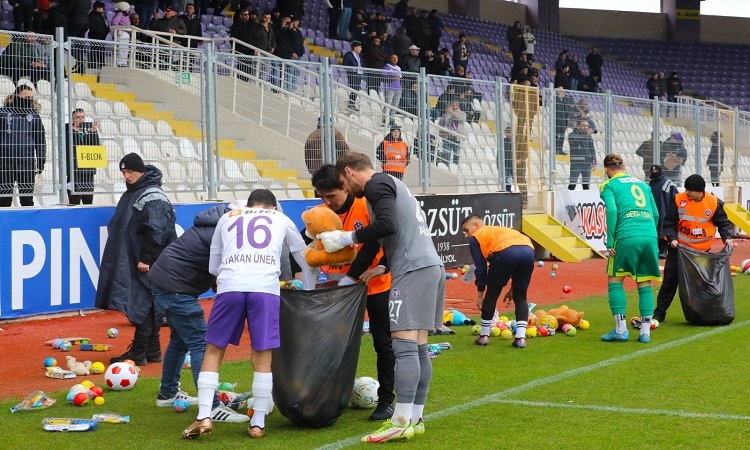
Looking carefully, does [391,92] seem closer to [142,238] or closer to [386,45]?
[142,238]

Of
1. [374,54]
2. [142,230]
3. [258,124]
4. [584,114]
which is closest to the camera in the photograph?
[142,230]

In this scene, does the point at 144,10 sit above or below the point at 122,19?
above

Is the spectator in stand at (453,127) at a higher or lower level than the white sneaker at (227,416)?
higher

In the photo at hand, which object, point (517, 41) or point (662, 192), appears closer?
point (662, 192)

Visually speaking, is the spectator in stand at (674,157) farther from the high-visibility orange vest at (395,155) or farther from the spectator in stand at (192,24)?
the spectator in stand at (192,24)

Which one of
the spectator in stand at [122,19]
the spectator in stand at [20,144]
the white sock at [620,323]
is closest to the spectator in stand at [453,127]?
the spectator in stand at [122,19]

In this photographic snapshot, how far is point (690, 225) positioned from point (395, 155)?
6.08 m

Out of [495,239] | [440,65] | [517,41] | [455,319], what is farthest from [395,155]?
[517,41]

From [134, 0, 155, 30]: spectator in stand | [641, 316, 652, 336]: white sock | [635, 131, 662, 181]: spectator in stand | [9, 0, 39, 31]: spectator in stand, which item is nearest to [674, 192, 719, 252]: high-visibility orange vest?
[641, 316, 652, 336]: white sock

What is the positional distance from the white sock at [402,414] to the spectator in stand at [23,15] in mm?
14937

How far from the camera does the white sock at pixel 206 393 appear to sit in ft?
20.7

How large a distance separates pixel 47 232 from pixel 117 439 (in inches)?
240

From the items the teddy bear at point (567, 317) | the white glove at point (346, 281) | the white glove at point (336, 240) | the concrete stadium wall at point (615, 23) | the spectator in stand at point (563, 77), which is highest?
the concrete stadium wall at point (615, 23)

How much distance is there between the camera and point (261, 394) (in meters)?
6.43
